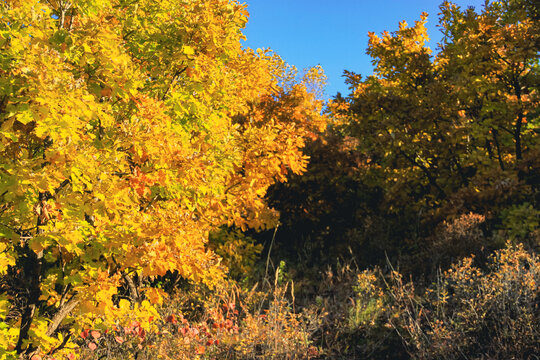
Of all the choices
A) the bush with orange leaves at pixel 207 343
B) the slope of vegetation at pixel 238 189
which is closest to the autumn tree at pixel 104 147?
the slope of vegetation at pixel 238 189

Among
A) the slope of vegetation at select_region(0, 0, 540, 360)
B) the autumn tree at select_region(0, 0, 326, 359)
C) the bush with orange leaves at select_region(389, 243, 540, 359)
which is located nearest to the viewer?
the autumn tree at select_region(0, 0, 326, 359)

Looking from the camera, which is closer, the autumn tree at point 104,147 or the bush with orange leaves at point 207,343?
the autumn tree at point 104,147

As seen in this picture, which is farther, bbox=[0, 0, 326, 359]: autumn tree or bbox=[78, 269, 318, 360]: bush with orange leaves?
bbox=[78, 269, 318, 360]: bush with orange leaves

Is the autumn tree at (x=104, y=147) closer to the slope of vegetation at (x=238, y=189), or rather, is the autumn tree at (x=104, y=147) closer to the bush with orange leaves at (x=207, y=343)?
the slope of vegetation at (x=238, y=189)

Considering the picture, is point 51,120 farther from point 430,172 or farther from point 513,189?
point 430,172

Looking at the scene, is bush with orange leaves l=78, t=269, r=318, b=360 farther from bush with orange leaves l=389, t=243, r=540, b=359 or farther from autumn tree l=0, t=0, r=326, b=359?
bush with orange leaves l=389, t=243, r=540, b=359

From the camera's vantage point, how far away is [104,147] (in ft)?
10.5

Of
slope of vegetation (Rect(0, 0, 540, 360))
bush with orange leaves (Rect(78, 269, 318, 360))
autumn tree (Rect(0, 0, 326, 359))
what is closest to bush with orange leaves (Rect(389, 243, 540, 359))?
slope of vegetation (Rect(0, 0, 540, 360))

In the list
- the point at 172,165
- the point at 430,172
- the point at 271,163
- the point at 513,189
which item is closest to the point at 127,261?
the point at 172,165

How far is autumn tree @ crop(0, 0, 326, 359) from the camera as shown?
2.73 metres

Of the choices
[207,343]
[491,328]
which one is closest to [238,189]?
[207,343]

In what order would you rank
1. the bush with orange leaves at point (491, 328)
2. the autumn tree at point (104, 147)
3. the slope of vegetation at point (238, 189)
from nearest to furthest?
the autumn tree at point (104, 147) → the slope of vegetation at point (238, 189) → the bush with orange leaves at point (491, 328)

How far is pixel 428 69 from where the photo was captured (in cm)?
831

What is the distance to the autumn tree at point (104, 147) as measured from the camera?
2730mm
